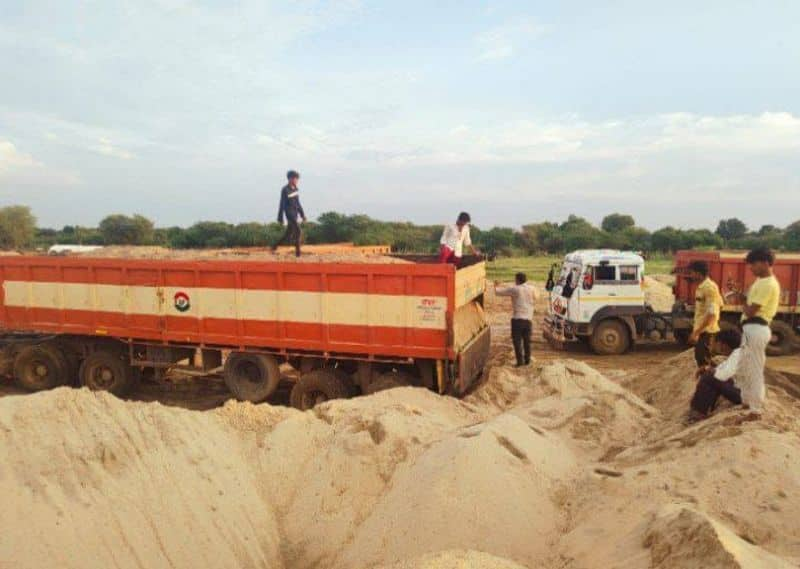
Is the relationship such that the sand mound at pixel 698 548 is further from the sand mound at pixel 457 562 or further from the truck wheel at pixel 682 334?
the truck wheel at pixel 682 334

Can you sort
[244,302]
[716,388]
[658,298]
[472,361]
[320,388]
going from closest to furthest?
[716,388], [320,388], [244,302], [472,361], [658,298]

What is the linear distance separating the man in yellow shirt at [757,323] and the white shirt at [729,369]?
75 mm

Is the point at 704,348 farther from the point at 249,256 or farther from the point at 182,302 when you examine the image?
the point at 182,302

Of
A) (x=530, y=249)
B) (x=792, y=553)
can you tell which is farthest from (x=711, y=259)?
(x=530, y=249)

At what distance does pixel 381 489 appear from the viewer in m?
4.60

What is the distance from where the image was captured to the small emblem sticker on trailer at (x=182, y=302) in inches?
323

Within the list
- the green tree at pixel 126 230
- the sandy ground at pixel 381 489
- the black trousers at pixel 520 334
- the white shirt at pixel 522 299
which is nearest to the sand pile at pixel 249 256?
the white shirt at pixel 522 299

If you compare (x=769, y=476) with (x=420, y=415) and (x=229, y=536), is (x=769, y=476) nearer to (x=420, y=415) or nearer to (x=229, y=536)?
(x=420, y=415)

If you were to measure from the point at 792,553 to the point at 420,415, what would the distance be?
3.31 metres

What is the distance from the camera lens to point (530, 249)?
42.0 meters

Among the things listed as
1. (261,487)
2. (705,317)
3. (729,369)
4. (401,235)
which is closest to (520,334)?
(705,317)

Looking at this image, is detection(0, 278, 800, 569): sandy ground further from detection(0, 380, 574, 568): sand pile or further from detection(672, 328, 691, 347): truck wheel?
detection(672, 328, 691, 347): truck wheel

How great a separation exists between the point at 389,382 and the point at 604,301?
5.90 metres

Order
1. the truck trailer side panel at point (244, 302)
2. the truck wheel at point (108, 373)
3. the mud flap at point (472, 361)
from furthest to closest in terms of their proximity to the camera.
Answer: the truck wheel at point (108, 373), the mud flap at point (472, 361), the truck trailer side panel at point (244, 302)
